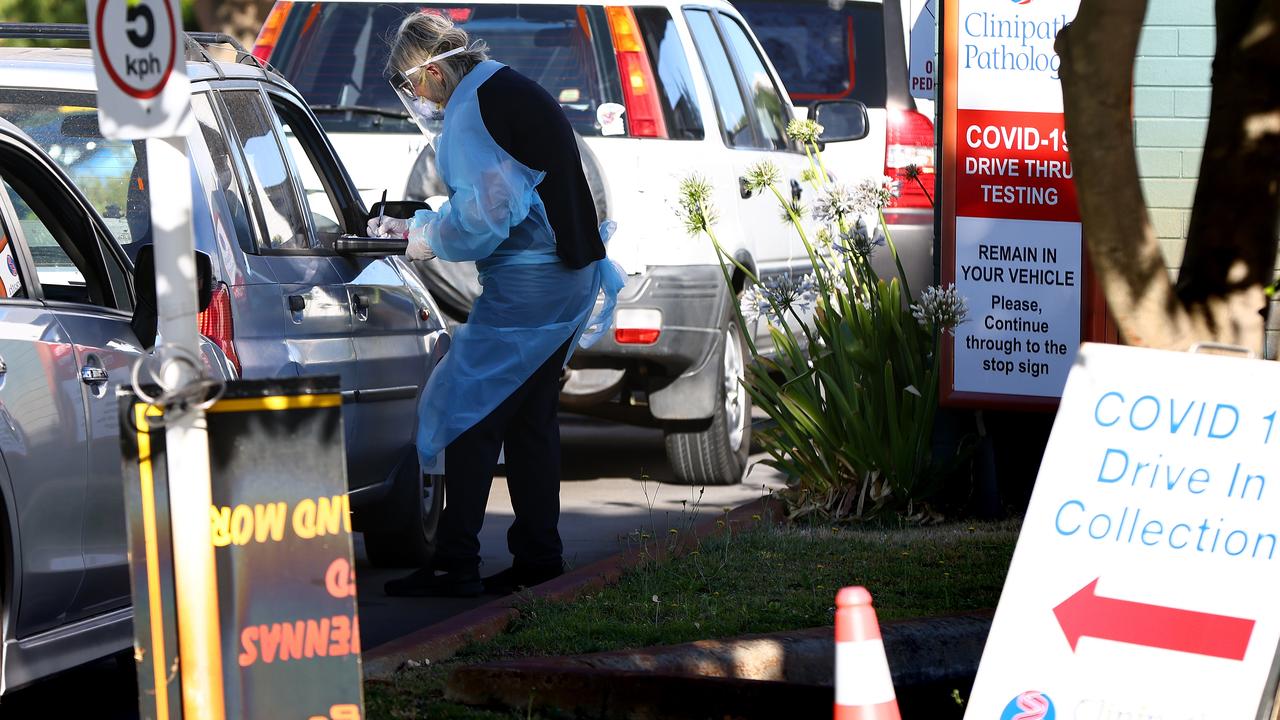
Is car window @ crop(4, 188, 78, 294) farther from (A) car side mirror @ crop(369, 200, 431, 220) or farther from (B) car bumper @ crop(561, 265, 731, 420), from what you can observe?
(B) car bumper @ crop(561, 265, 731, 420)

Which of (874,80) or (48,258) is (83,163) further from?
(874,80)

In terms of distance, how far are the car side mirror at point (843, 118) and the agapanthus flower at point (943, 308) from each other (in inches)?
119

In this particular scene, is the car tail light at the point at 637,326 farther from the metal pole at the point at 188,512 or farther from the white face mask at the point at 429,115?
the metal pole at the point at 188,512

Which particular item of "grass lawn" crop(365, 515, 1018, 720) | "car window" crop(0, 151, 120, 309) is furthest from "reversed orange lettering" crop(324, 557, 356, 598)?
"car window" crop(0, 151, 120, 309)

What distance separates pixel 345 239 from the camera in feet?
21.1

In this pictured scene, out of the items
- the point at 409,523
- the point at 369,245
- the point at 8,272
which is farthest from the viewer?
the point at 409,523

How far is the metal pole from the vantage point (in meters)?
3.46

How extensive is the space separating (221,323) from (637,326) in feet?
10.5

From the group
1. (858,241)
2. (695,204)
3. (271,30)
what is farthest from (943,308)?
(271,30)

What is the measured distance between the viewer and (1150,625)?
3.93 meters

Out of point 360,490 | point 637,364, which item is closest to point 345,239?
point 360,490

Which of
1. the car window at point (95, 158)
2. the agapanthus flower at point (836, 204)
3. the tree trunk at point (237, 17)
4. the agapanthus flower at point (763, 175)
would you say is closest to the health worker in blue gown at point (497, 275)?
the agapanthus flower at point (763, 175)

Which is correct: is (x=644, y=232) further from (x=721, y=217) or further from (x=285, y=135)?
(x=285, y=135)

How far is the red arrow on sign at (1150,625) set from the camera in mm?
3891
